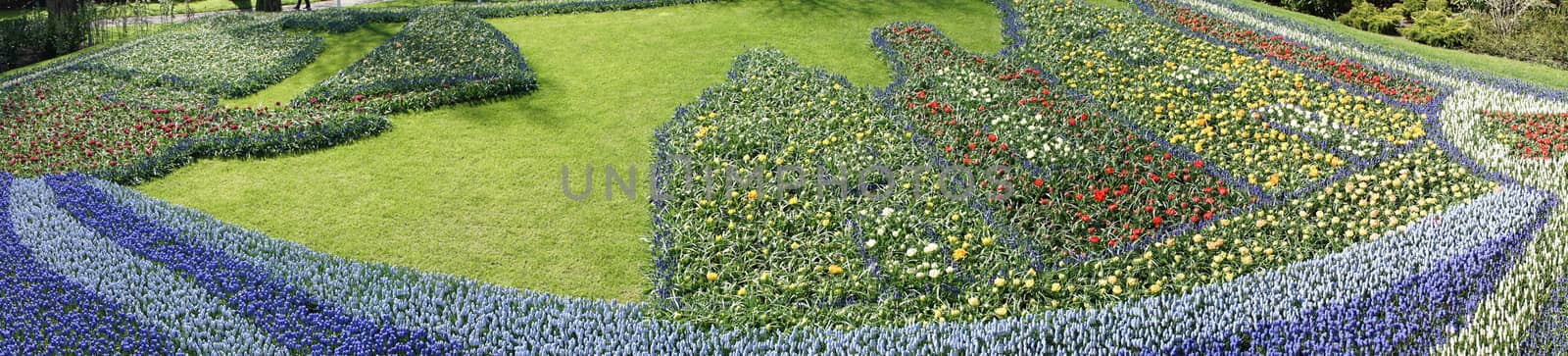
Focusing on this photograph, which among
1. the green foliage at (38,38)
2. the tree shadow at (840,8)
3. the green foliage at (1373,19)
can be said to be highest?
the green foliage at (1373,19)

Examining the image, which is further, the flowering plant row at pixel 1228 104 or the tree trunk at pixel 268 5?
the tree trunk at pixel 268 5

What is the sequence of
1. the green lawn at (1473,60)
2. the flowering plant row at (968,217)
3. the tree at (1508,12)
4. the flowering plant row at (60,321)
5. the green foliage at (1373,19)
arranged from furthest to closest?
the green foliage at (1373,19), the tree at (1508,12), the green lawn at (1473,60), the flowering plant row at (968,217), the flowering plant row at (60,321)

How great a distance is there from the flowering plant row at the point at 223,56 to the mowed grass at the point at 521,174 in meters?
0.37

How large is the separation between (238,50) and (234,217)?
19.5 ft

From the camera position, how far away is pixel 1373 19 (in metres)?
12.8

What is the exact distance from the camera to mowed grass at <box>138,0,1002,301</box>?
5.95 meters

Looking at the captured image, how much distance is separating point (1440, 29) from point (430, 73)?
1267cm

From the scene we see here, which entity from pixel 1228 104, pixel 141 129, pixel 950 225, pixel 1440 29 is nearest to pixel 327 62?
pixel 141 129

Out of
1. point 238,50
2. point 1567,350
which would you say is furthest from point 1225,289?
point 238,50

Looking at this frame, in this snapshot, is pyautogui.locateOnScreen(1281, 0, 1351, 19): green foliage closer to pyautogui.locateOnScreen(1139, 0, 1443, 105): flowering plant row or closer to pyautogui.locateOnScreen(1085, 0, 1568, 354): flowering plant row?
pyautogui.locateOnScreen(1085, 0, 1568, 354): flowering plant row

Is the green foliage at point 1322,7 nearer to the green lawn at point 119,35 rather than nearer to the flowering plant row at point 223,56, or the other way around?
the flowering plant row at point 223,56

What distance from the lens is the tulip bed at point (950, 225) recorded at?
422 cm

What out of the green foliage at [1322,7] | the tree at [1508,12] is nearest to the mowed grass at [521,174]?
the tree at [1508,12]

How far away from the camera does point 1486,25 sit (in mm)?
11562
